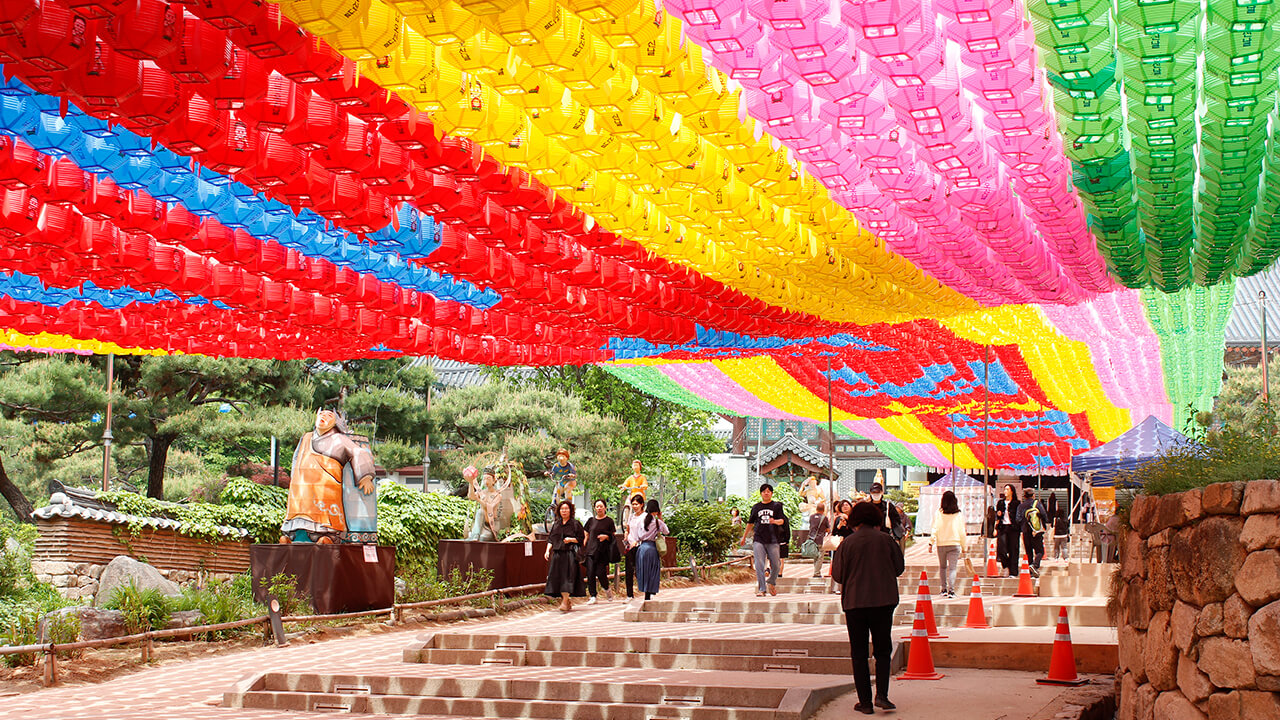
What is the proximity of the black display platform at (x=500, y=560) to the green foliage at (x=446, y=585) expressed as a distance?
10 cm

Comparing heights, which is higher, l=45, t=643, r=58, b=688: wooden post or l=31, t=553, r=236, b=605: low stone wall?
l=31, t=553, r=236, b=605: low stone wall

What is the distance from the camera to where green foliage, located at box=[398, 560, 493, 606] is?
15336mm

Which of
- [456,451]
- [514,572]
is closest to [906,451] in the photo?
[456,451]

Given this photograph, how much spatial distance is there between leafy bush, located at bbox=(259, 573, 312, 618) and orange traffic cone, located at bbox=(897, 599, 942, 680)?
6793mm

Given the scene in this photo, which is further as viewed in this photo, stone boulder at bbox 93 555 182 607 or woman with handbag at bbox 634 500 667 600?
woman with handbag at bbox 634 500 667 600

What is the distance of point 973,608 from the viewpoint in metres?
11.6

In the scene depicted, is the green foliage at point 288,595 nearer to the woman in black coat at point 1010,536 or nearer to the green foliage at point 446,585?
the green foliage at point 446,585

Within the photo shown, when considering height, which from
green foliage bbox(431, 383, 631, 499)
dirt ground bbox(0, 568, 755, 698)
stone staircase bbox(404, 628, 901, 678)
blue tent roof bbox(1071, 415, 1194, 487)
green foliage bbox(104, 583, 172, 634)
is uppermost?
green foliage bbox(431, 383, 631, 499)

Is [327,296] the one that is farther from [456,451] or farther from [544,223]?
[456,451]

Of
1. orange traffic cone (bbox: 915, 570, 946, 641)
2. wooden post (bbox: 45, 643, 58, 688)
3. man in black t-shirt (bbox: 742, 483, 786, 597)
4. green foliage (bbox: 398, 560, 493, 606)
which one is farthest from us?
green foliage (bbox: 398, 560, 493, 606)

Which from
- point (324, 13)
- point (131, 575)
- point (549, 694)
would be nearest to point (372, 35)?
point (324, 13)

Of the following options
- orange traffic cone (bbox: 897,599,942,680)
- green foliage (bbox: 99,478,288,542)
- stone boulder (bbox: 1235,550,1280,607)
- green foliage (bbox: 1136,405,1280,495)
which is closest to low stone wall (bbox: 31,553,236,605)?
green foliage (bbox: 99,478,288,542)

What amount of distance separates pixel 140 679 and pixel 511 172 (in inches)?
215

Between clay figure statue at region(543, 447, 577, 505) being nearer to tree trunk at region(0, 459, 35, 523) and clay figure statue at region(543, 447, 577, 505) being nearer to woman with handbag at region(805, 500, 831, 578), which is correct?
woman with handbag at region(805, 500, 831, 578)
